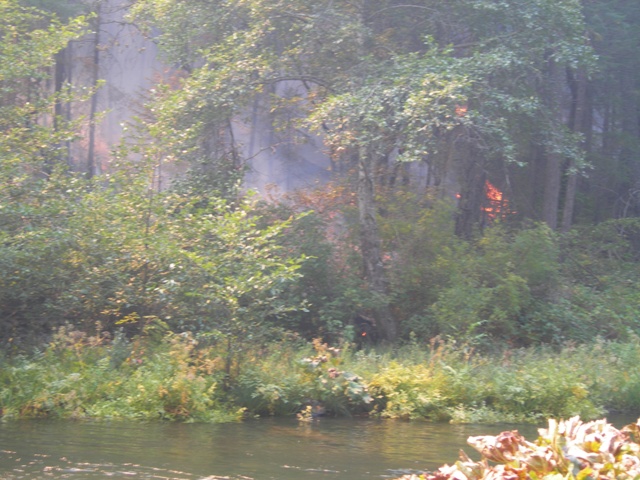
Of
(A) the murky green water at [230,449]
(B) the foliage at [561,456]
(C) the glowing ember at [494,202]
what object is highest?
(C) the glowing ember at [494,202]

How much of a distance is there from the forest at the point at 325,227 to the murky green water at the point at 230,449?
0.79 metres

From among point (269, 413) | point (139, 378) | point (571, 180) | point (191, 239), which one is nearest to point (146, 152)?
point (191, 239)

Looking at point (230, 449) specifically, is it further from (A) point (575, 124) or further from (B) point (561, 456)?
(A) point (575, 124)

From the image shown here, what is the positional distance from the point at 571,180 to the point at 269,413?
15.6 m

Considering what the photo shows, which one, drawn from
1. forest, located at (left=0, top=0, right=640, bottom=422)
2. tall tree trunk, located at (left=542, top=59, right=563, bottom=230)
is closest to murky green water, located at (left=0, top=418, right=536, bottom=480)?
forest, located at (left=0, top=0, right=640, bottom=422)

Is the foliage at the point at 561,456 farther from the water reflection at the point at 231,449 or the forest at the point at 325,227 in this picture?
the forest at the point at 325,227

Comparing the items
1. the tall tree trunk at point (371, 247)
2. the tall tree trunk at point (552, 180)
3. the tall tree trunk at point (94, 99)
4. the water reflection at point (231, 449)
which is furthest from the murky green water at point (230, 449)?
the tall tree trunk at point (94, 99)

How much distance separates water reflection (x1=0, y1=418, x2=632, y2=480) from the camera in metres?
8.15

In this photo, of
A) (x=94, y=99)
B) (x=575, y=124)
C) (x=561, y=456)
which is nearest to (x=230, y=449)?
(x=561, y=456)

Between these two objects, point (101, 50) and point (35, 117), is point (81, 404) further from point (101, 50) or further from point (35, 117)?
point (101, 50)

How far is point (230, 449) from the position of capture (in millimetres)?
9562

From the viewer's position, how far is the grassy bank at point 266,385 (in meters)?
11.7

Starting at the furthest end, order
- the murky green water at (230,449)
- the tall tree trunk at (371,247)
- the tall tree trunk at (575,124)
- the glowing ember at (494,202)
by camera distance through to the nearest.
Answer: the glowing ember at (494,202) → the tall tree trunk at (575,124) → the tall tree trunk at (371,247) → the murky green water at (230,449)

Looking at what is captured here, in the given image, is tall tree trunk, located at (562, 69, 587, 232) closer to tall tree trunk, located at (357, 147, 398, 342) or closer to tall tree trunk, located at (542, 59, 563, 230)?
tall tree trunk, located at (542, 59, 563, 230)
